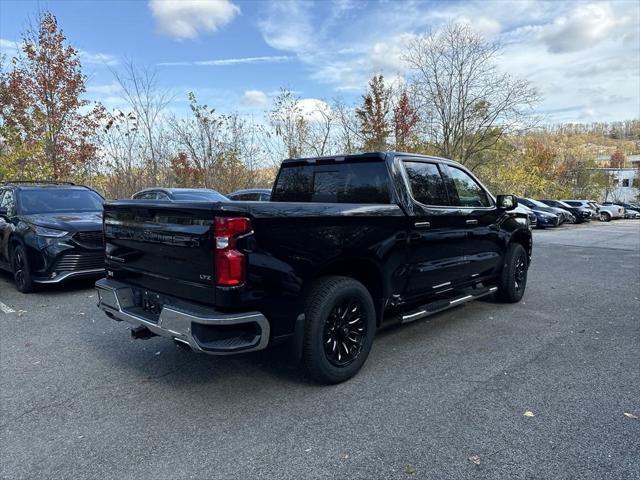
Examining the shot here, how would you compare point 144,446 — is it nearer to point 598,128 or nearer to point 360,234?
point 360,234

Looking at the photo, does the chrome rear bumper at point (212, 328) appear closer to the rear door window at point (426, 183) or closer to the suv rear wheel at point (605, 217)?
the rear door window at point (426, 183)

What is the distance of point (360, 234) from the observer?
3.92 m

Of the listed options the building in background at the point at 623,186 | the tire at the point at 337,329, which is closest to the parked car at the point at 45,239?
the tire at the point at 337,329

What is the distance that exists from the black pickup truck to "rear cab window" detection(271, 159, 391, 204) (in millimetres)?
12

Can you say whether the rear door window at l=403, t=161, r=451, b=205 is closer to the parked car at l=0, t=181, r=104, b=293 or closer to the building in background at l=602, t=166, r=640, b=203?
the parked car at l=0, t=181, r=104, b=293

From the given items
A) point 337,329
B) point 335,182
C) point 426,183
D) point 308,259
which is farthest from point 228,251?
point 426,183

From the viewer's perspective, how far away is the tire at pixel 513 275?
20.9 feet

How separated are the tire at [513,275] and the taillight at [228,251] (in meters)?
4.44

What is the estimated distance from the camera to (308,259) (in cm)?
353

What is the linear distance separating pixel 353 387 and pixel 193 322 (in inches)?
59.1

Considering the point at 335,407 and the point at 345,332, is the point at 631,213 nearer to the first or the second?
the point at 345,332

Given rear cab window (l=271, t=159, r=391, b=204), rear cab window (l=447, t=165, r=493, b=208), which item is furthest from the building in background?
rear cab window (l=271, t=159, r=391, b=204)

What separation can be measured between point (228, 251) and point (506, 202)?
4200 mm

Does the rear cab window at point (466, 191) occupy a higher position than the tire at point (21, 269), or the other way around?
the rear cab window at point (466, 191)
